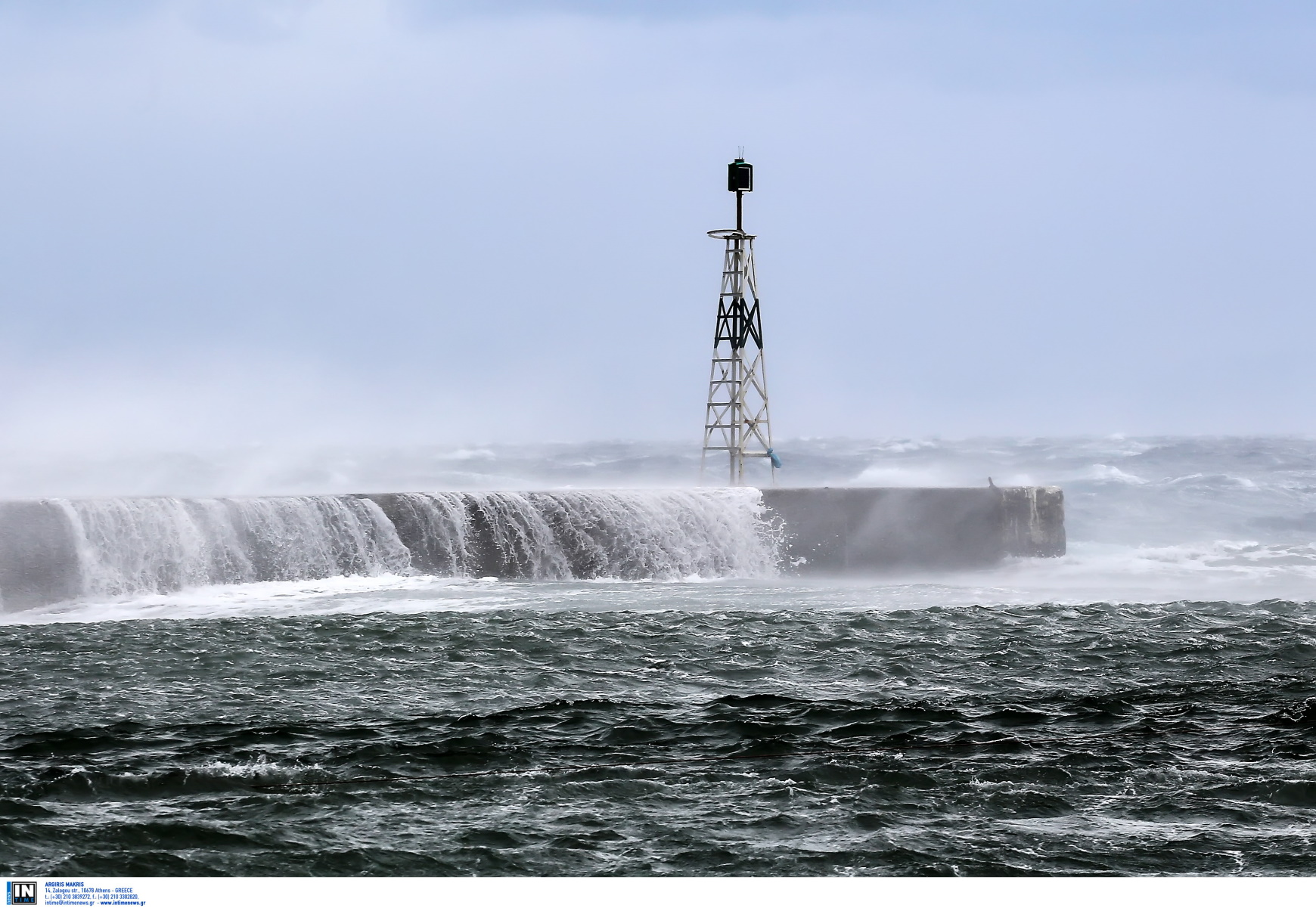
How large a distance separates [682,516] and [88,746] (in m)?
11.7

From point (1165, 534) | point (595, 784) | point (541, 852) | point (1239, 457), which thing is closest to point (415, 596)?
point (595, 784)

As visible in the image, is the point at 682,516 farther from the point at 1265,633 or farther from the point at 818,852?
the point at 818,852

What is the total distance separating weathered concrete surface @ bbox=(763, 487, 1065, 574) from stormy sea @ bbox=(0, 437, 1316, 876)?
433 millimetres

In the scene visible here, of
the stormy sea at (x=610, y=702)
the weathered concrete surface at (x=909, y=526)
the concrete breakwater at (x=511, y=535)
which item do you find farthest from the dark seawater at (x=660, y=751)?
the weathered concrete surface at (x=909, y=526)

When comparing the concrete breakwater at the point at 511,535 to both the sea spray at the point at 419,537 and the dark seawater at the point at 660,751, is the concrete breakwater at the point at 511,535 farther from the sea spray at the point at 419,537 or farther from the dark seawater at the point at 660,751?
the dark seawater at the point at 660,751

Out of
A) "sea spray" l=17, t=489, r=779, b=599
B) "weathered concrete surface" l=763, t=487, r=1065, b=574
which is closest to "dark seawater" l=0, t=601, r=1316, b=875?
"sea spray" l=17, t=489, r=779, b=599

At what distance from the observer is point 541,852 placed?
5121mm

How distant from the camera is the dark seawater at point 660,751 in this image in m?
5.13

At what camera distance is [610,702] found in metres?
8.14
